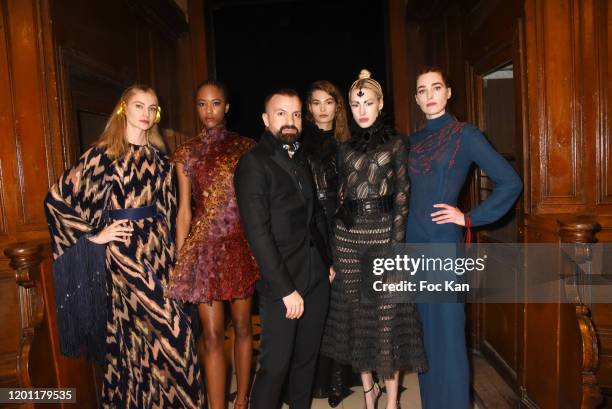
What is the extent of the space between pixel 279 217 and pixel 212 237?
515mm

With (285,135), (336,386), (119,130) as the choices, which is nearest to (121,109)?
(119,130)

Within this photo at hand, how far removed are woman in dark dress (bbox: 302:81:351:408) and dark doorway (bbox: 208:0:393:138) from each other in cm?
221

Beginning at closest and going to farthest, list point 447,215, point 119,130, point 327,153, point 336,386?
point 447,215 < point 119,130 < point 327,153 < point 336,386

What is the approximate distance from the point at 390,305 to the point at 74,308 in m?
1.63

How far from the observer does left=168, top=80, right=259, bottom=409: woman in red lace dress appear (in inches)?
88.6

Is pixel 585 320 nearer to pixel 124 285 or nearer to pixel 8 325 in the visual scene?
pixel 124 285

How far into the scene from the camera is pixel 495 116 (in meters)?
3.44

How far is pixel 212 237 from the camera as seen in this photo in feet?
7.49

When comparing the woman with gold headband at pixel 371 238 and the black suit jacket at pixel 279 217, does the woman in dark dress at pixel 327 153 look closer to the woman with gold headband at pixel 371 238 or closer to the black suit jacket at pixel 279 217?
the woman with gold headband at pixel 371 238

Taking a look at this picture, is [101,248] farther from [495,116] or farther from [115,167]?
[495,116]

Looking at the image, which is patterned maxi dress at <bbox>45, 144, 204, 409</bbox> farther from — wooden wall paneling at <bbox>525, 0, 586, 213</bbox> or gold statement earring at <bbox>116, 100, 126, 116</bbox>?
wooden wall paneling at <bbox>525, 0, 586, 213</bbox>

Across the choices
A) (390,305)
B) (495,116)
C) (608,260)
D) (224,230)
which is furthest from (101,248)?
(495,116)

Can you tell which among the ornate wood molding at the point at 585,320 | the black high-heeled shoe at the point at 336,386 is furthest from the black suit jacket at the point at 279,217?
the ornate wood molding at the point at 585,320

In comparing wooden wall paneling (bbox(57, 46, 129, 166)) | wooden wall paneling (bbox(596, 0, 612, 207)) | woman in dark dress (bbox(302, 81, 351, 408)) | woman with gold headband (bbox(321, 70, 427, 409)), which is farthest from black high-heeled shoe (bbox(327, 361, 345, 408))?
wooden wall paneling (bbox(57, 46, 129, 166))
